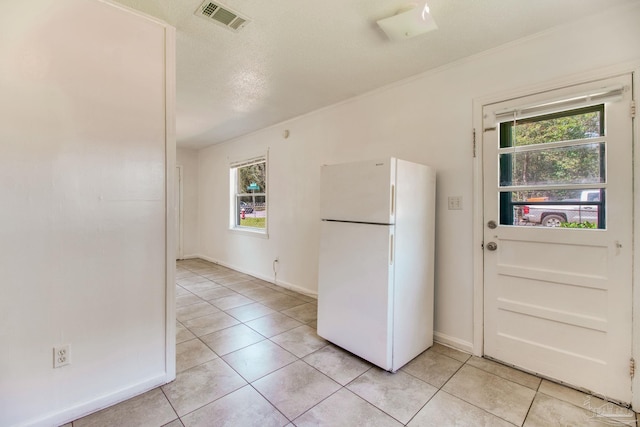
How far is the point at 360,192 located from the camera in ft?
7.36

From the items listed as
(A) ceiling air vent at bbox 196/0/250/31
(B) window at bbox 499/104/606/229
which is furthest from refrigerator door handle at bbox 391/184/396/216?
(A) ceiling air vent at bbox 196/0/250/31

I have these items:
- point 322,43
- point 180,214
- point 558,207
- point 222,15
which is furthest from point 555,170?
point 180,214

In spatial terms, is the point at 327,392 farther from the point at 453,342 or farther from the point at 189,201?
the point at 189,201

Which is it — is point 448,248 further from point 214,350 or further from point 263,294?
point 263,294

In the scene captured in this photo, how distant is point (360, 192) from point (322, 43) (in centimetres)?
117

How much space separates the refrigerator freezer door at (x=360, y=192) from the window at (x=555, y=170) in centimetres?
95

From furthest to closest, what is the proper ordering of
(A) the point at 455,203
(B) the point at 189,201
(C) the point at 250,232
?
(B) the point at 189,201
(C) the point at 250,232
(A) the point at 455,203

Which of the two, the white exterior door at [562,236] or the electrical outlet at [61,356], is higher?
the white exterior door at [562,236]

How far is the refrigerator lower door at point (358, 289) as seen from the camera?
2090mm

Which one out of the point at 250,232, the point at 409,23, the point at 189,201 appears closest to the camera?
the point at 409,23

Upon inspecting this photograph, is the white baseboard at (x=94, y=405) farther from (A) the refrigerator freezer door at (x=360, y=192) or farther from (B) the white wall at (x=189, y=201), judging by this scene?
(B) the white wall at (x=189, y=201)

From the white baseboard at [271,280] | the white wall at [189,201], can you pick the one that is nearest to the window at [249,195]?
the white baseboard at [271,280]

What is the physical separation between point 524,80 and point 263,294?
3590 millimetres

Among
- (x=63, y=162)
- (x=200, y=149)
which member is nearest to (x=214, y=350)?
(x=63, y=162)
